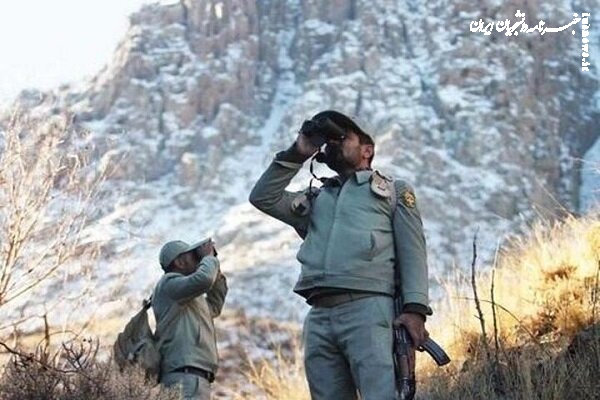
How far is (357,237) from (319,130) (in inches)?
16.0

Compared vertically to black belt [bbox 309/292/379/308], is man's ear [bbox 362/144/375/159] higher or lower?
higher

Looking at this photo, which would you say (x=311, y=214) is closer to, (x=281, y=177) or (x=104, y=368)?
(x=281, y=177)

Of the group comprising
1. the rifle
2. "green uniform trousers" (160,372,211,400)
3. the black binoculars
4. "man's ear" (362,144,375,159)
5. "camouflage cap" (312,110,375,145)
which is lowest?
the rifle

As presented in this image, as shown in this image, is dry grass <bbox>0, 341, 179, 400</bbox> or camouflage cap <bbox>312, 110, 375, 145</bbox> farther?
dry grass <bbox>0, 341, 179, 400</bbox>

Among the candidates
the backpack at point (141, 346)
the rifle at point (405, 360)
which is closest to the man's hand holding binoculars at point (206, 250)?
the backpack at point (141, 346)

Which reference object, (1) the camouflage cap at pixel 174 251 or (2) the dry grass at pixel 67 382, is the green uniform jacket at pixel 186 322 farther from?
(2) the dry grass at pixel 67 382

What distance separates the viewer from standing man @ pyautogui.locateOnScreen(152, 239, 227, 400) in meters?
4.72

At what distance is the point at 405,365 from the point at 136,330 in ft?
7.04

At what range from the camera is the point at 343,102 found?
5753cm

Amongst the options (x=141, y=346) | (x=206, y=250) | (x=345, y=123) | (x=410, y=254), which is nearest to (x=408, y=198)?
(x=410, y=254)

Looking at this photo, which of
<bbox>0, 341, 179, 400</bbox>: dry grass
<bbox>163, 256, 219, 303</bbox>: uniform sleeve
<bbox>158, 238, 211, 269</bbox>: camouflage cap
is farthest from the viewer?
<bbox>158, 238, 211, 269</bbox>: camouflage cap

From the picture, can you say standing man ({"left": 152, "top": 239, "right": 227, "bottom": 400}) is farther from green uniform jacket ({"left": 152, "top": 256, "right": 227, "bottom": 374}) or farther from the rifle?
the rifle

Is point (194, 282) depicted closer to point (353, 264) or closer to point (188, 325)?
point (188, 325)

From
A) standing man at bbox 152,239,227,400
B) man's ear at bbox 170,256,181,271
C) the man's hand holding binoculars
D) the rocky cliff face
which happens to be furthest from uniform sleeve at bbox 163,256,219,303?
the rocky cliff face
